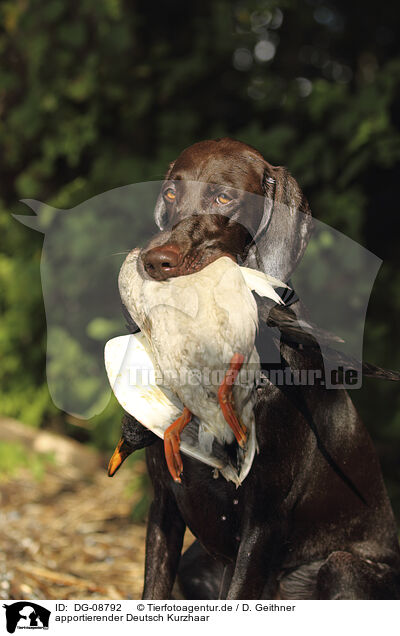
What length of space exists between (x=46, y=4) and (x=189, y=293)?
12.5 feet

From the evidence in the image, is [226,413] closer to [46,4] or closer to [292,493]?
[292,493]

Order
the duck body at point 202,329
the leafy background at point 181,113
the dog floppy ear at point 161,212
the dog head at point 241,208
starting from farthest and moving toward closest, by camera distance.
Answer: the leafy background at point 181,113 → the dog floppy ear at point 161,212 → the dog head at point 241,208 → the duck body at point 202,329

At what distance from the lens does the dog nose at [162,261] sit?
144 cm

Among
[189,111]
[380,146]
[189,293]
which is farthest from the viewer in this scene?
[189,111]

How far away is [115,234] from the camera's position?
388 centimetres

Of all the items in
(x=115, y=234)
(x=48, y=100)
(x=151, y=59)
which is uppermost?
(x=151, y=59)

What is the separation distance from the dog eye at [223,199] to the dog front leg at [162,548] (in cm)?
85

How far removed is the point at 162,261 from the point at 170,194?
1.00 feet

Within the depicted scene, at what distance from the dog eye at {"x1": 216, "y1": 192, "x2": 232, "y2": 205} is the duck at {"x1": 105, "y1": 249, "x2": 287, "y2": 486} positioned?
0.56 ft

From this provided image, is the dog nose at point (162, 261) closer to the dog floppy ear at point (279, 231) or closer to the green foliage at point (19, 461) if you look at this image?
the dog floppy ear at point (279, 231)
